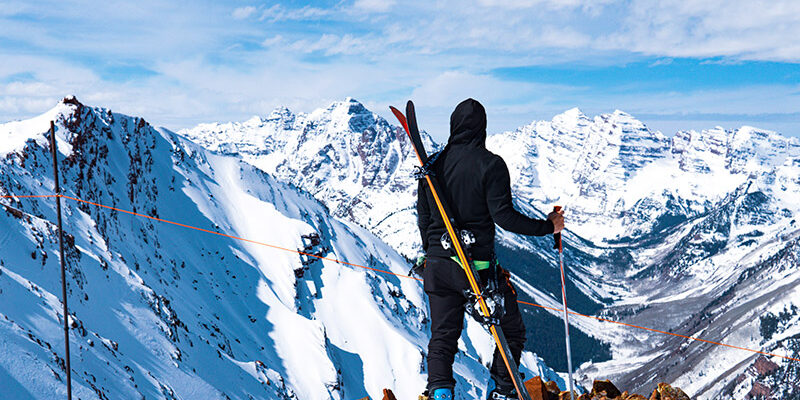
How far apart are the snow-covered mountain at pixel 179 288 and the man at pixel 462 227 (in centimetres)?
2535

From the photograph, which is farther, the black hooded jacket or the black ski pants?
the black ski pants

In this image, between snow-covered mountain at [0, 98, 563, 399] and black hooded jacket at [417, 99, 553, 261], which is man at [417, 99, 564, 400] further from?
snow-covered mountain at [0, 98, 563, 399]

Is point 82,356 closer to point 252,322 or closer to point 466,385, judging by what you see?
point 252,322

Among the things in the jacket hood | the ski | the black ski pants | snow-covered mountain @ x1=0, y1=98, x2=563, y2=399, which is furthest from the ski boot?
snow-covered mountain @ x1=0, y1=98, x2=563, y2=399

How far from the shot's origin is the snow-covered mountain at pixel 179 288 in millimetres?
41375

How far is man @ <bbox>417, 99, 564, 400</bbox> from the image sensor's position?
8336 millimetres

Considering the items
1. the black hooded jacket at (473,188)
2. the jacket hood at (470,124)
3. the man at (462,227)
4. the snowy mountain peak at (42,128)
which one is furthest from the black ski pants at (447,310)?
the snowy mountain peak at (42,128)

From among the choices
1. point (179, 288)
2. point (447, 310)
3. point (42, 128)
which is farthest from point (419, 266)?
point (42, 128)

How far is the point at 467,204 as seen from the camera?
8.55 metres

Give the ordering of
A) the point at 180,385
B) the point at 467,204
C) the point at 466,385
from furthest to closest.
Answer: the point at 466,385, the point at 180,385, the point at 467,204

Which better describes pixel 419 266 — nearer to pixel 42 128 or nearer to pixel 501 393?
pixel 501 393

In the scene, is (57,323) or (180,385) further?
(180,385)

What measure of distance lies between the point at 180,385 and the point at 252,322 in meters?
60.4

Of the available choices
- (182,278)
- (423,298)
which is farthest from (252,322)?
(423,298)
